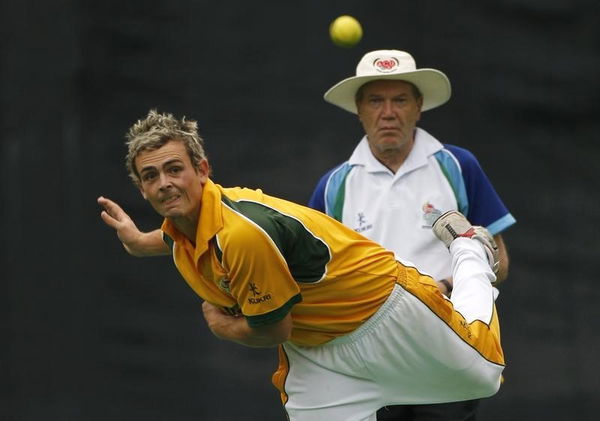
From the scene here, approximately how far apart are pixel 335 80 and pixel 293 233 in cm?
217

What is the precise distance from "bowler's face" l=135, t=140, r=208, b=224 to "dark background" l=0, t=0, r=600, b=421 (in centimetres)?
193

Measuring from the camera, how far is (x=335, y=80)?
5930mm

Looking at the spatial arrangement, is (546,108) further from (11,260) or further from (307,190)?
(11,260)

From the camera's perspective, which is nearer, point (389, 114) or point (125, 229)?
point (125, 229)

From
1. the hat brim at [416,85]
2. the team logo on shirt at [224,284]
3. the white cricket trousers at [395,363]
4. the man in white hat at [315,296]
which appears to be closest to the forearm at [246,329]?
the man in white hat at [315,296]

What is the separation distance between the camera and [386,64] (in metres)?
4.97

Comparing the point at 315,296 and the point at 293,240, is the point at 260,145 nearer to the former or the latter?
the point at 315,296

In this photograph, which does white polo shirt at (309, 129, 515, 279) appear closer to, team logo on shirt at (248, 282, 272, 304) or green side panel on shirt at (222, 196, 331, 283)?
green side panel on shirt at (222, 196, 331, 283)

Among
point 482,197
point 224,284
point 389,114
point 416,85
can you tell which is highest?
point 416,85

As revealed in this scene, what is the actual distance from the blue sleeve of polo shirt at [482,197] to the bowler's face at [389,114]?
22 cm

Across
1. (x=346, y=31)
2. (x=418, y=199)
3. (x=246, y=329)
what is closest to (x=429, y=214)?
(x=418, y=199)

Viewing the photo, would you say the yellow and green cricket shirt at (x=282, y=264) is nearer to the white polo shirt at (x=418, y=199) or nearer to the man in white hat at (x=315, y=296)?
the man in white hat at (x=315, y=296)

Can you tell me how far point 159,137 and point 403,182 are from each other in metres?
1.28

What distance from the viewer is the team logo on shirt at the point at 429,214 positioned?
4785mm
